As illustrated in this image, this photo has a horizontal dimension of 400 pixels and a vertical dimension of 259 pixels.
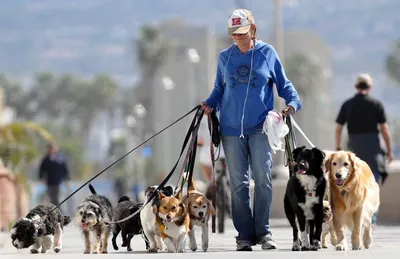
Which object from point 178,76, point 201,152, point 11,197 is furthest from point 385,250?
point 178,76

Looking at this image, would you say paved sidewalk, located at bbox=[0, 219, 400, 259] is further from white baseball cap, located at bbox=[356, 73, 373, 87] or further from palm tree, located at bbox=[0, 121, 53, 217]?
palm tree, located at bbox=[0, 121, 53, 217]

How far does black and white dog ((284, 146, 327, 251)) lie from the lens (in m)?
12.0

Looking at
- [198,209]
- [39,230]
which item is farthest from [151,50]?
[198,209]

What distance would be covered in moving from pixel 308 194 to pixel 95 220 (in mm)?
2092

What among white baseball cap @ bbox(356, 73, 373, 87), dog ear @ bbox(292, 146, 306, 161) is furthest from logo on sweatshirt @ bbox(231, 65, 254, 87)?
white baseball cap @ bbox(356, 73, 373, 87)

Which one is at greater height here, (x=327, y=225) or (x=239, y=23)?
(x=239, y=23)

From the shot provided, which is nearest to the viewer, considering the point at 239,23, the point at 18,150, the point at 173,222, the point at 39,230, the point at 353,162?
the point at 353,162

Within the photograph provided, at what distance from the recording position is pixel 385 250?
1228 cm

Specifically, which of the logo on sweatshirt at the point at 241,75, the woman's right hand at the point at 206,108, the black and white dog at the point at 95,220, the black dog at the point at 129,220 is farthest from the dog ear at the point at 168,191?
the logo on sweatshirt at the point at 241,75

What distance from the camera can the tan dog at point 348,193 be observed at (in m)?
12.2

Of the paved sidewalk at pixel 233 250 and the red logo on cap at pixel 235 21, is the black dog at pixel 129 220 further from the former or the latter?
the red logo on cap at pixel 235 21

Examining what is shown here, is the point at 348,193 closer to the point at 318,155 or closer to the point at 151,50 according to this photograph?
the point at 318,155

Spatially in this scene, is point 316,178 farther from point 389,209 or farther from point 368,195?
point 389,209

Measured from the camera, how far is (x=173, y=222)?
12414 millimetres
